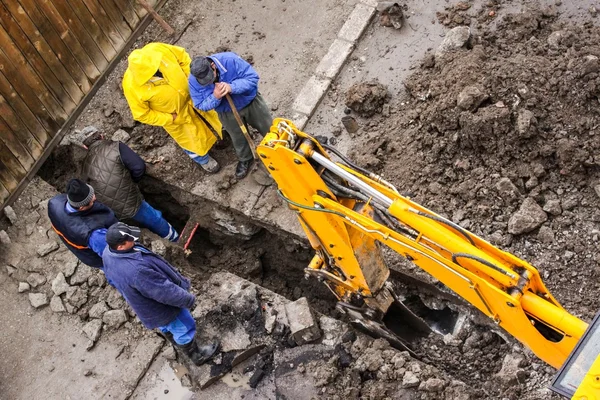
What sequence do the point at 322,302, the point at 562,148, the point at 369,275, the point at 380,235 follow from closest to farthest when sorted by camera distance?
the point at 380,235 → the point at 369,275 → the point at 562,148 → the point at 322,302

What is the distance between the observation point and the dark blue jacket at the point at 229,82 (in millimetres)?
7195

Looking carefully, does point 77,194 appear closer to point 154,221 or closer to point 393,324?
point 154,221

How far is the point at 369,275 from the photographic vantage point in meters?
6.38

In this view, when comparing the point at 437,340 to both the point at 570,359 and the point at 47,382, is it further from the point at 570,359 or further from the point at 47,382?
the point at 47,382

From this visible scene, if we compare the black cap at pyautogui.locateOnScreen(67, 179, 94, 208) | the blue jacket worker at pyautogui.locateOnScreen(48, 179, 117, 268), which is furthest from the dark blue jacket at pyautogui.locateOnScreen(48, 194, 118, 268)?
the black cap at pyautogui.locateOnScreen(67, 179, 94, 208)

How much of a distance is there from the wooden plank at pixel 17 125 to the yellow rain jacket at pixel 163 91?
1527 millimetres

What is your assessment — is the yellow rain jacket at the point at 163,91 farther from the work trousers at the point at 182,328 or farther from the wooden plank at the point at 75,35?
the work trousers at the point at 182,328

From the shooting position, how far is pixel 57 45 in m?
8.57

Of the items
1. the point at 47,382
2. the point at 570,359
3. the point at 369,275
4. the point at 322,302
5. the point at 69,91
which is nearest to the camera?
the point at 570,359

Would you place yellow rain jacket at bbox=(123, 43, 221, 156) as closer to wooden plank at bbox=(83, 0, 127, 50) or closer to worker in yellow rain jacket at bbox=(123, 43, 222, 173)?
worker in yellow rain jacket at bbox=(123, 43, 222, 173)

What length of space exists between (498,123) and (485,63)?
87 cm

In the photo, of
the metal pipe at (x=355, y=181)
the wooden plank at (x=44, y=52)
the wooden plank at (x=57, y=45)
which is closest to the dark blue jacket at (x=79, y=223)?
the wooden plank at (x=44, y=52)

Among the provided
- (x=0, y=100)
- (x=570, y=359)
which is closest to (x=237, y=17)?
(x=0, y=100)

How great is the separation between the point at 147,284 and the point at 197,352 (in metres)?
1.10
